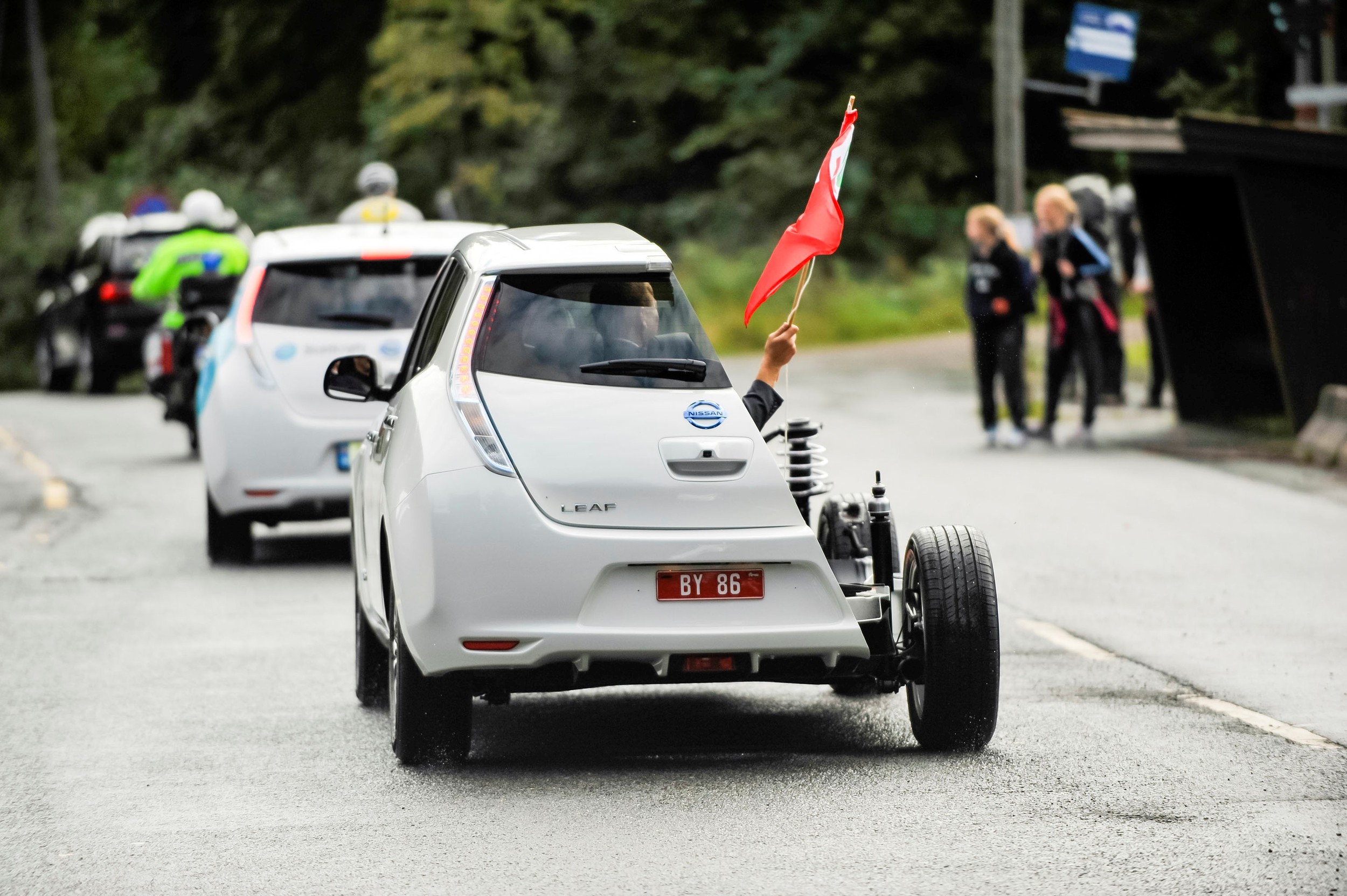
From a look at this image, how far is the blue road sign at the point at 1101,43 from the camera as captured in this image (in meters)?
21.7

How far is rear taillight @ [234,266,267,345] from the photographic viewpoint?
12.3 metres

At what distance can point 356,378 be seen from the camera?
825 cm

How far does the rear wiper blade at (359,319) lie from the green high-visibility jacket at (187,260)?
5.56 m

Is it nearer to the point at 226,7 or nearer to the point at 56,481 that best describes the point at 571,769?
the point at 56,481

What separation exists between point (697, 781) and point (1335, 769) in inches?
76.3

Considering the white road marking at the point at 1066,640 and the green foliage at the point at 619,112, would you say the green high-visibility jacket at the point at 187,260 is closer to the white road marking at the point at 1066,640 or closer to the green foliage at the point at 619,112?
the white road marking at the point at 1066,640

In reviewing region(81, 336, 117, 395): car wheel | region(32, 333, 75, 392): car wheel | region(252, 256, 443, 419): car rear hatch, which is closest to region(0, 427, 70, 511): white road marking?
region(252, 256, 443, 419): car rear hatch

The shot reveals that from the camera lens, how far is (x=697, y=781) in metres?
6.86

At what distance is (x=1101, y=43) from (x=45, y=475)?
10599 millimetres

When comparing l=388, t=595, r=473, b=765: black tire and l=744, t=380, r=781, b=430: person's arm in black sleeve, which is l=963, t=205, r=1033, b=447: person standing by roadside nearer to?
l=744, t=380, r=781, b=430: person's arm in black sleeve

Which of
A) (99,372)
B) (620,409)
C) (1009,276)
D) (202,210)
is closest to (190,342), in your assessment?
(202,210)

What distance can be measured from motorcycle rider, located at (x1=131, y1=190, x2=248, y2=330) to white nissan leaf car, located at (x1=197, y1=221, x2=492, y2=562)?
5343 millimetres

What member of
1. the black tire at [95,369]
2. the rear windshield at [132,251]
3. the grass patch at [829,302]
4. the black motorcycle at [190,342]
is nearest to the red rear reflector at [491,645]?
the black motorcycle at [190,342]

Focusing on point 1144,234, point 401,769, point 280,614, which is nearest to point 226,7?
point 1144,234
